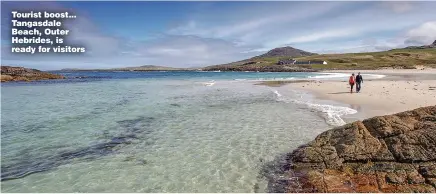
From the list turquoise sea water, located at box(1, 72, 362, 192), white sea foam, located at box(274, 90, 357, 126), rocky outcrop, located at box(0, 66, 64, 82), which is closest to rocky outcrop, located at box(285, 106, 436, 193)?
turquoise sea water, located at box(1, 72, 362, 192)

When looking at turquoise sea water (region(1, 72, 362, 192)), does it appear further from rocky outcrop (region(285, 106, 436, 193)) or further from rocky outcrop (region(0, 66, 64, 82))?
rocky outcrop (region(0, 66, 64, 82))

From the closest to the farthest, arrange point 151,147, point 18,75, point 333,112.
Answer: point 151,147 → point 333,112 → point 18,75

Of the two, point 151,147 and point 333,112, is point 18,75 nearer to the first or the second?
point 151,147

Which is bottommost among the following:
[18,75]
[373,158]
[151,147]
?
[151,147]

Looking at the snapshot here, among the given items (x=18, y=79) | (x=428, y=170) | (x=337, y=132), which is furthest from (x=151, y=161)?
(x=18, y=79)

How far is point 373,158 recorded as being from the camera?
9.48 m

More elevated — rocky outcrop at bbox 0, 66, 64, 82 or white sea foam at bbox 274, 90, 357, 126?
rocky outcrop at bbox 0, 66, 64, 82

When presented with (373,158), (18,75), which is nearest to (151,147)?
(373,158)

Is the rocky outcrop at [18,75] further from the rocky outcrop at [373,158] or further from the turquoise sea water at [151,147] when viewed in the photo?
the rocky outcrop at [373,158]

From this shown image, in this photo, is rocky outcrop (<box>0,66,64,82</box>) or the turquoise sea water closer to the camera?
the turquoise sea water

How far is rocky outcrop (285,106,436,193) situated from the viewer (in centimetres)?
830

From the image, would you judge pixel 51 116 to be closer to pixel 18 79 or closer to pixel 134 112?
pixel 134 112

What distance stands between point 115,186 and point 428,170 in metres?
8.98

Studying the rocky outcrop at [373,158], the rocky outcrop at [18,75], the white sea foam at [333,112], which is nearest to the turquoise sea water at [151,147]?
the white sea foam at [333,112]
